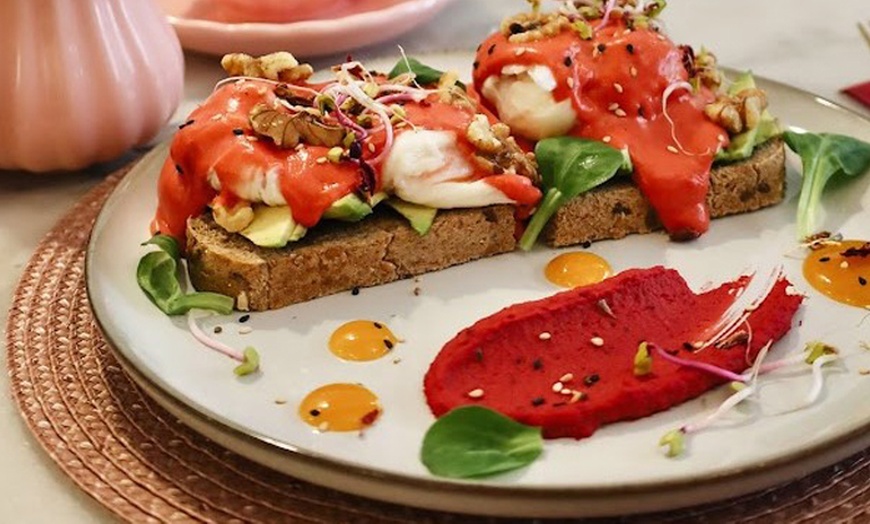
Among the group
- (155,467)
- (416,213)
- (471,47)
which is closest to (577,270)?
(416,213)

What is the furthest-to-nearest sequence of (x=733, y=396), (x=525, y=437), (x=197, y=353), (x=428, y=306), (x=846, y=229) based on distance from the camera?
(x=846, y=229) → (x=428, y=306) → (x=197, y=353) → (x=733, y=396) → (x=525, y=437)

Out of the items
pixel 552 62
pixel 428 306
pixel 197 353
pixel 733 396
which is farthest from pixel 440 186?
pixel 733 396

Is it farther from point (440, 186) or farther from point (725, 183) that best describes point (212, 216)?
point (725, 183)

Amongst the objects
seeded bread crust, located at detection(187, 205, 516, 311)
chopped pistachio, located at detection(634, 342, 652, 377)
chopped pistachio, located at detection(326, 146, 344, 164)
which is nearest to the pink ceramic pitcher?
seeded bread crust, located at detection(187, 205, 516, 311)

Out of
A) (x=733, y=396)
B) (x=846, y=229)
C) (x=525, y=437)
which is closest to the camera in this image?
(x=525, y=437)

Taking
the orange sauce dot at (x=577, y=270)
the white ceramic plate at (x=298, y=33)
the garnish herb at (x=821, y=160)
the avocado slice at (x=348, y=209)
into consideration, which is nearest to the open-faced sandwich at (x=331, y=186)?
the avocado slice at (x=348, y=209)

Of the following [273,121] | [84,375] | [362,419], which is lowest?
[84,375]

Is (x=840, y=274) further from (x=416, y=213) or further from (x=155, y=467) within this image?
(x=155, y=467)
